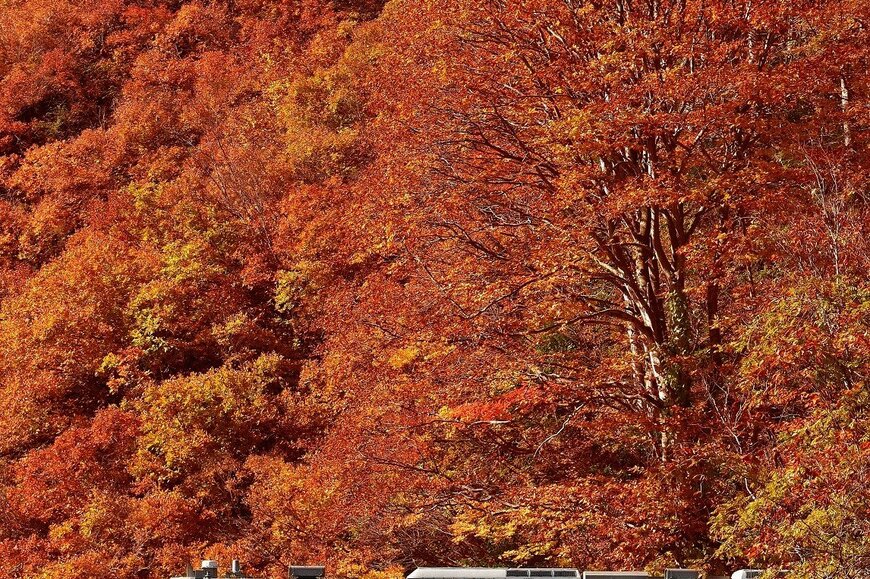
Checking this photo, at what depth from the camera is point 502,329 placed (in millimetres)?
17781

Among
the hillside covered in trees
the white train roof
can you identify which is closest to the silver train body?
the white train roof

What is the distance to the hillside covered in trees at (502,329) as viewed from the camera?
554 inches

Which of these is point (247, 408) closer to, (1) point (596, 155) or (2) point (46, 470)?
(2) point (46, 470)

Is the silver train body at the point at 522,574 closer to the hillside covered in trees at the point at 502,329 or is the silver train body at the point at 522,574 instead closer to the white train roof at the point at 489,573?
the white train roof at the point at 489,573

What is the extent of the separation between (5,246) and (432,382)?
28.7 m

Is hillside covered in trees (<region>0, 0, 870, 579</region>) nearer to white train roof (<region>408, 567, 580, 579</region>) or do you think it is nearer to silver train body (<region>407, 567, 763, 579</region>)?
silver train body (<region>407, 567, 763, 579</region>)

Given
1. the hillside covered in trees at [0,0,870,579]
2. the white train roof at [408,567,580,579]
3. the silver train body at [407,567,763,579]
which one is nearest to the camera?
the silver train body at [407,567,763,579]

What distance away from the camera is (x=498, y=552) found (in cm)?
1919

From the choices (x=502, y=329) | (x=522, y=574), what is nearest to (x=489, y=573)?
(x=522, y=574)

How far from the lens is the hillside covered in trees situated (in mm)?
14070

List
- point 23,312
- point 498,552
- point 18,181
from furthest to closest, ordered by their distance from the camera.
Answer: point 18,181
point 23,312
point 498,552

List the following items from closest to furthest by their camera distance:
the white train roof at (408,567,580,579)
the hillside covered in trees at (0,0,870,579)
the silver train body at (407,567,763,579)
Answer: the silver train body at (407,567,763,579) < the white train roof at (408,567,580,579) < the hillside covered in trees at (0,0,870,579)

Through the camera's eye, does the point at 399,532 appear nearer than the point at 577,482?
No

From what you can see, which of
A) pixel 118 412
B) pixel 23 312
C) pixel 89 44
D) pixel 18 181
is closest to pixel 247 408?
pixel 118 412
